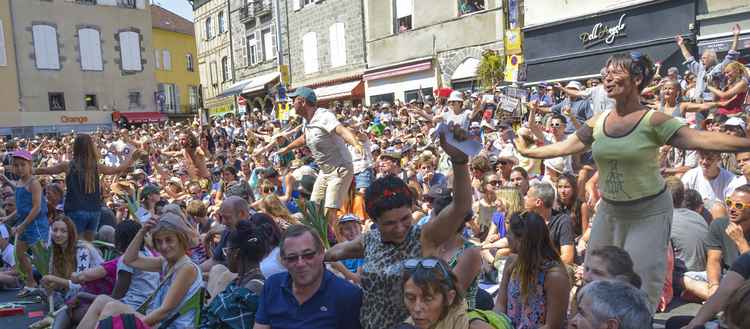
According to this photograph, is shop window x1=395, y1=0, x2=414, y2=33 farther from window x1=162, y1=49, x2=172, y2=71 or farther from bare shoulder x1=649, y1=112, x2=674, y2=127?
window x1=162, y1=49, x2=172, y2=71

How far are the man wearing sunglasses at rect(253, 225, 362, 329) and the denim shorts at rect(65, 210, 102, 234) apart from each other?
472cm

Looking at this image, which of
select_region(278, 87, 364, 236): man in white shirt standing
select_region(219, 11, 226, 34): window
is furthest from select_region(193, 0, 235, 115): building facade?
select_region(278, 87, 364, 236): man in white shirt standing

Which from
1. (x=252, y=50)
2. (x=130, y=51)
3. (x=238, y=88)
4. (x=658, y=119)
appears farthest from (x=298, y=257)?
(x=130, y=51)

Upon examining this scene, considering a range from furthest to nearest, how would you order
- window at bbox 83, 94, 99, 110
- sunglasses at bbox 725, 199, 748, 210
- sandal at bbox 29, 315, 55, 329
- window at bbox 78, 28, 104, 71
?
window at bbox 83, 94, 99, 110 < window at bbox 78, 28, 104, 71 < sandal at bbox 29, 315, 55, 329 < sunglasses at bbox 725, 199, 748, 210

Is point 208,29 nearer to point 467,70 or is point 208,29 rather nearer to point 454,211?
point 467,70

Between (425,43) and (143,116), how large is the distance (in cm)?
2594

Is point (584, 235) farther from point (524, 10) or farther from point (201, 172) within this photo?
point (524, 10)

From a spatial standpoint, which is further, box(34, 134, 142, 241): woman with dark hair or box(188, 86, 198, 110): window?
box(188, 86, 198, 110): window

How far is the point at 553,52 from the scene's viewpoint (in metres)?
18.4

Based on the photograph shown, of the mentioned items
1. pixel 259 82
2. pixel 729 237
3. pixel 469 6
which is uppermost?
pixel 469 6

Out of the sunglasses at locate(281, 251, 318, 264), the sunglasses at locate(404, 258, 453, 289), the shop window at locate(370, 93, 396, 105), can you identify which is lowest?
the sunglasses at locate(281, 251, 318, 264)

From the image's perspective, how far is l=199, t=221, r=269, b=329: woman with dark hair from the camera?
357 cm

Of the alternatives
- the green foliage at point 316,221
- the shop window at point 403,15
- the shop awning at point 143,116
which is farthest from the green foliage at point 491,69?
the shop awning at point 143,116

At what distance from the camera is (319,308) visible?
311 centimetres
